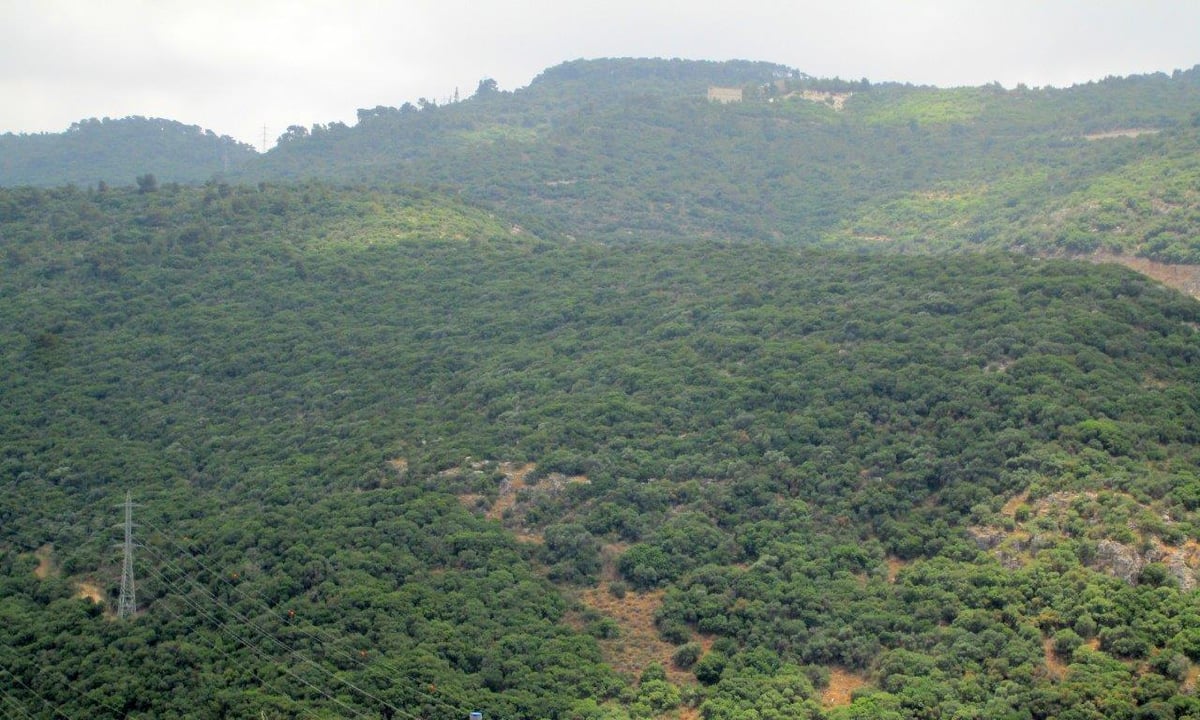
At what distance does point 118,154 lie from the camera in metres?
152

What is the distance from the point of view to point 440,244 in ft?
272

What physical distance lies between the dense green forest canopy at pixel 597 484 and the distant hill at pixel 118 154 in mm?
65240

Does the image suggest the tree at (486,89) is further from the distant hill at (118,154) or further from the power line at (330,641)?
the power line at (330,641)

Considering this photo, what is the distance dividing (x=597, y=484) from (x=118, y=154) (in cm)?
11393

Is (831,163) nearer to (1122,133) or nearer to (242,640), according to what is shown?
(1122,133)

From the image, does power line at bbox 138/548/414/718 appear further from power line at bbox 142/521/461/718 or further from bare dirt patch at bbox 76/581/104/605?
bare dirt patch at bbox 76/581/104/605

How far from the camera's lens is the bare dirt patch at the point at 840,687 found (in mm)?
41781

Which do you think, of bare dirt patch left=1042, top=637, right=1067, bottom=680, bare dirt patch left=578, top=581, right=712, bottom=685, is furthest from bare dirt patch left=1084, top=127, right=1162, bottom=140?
bare dirt patch left=1042, top=637, right=1067, bottom=680

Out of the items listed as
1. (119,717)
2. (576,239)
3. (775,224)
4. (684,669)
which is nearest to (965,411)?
(684,669)

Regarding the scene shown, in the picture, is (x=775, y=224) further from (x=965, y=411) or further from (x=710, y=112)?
(x=965, y=411)

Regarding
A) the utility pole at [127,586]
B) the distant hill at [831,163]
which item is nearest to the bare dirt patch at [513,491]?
the utility pole at [127,586]

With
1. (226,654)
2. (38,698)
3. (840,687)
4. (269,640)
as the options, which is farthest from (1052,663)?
(38,698)

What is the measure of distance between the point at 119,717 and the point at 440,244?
149 ft

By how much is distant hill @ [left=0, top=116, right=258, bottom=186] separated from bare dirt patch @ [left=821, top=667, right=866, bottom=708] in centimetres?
10095
